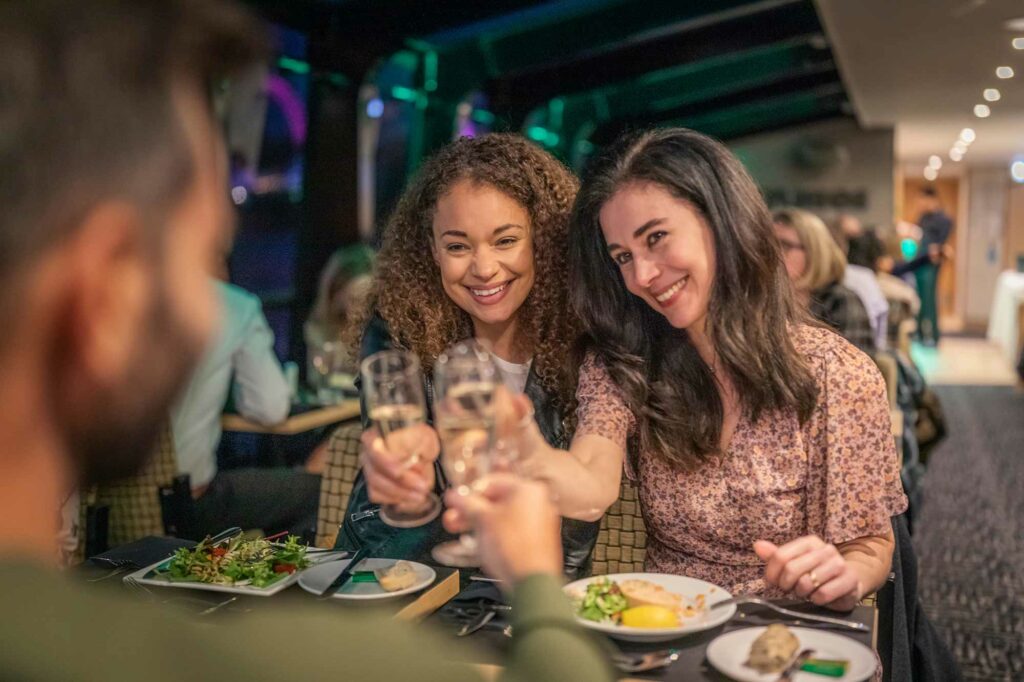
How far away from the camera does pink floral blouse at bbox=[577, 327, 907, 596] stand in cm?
196

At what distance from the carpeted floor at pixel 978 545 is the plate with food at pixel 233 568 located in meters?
2.74

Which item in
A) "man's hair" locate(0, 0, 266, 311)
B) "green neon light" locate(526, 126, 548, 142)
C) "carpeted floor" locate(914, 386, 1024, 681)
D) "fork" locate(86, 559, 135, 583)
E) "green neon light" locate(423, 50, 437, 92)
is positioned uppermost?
"green neon light" locate(526, 126, 548, 142)

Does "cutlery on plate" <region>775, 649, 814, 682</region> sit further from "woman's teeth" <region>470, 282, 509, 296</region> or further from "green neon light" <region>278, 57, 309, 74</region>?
"green neon light" <region>278, 57, 309, 74</region>

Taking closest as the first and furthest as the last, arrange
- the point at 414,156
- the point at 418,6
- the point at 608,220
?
the point at 608,220 → the point at 418,6 → the point at 414,156

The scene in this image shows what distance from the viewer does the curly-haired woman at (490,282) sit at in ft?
7.30

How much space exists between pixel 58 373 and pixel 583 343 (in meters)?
1.54

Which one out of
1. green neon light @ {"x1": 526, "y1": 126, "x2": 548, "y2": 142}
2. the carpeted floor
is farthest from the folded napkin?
green neon light @ {"x1": 526, "y1": 126, "x2": 548, "y2": 142}

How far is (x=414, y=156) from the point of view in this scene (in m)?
8.56

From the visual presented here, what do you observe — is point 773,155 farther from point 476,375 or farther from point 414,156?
point 476,375

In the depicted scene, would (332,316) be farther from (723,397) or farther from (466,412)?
(466,412)

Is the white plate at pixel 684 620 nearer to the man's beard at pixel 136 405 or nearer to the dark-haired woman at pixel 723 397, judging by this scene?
the dark-haired woman at pixel 723 397

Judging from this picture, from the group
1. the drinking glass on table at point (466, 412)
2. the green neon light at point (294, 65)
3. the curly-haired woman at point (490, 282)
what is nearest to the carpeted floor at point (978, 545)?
the curly-haired woman at point (490, 282)

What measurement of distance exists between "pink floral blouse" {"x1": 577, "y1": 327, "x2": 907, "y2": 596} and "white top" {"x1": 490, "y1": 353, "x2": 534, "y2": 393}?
24 cm

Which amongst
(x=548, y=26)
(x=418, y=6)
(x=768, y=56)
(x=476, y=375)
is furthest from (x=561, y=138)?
(x=476, y=375)
